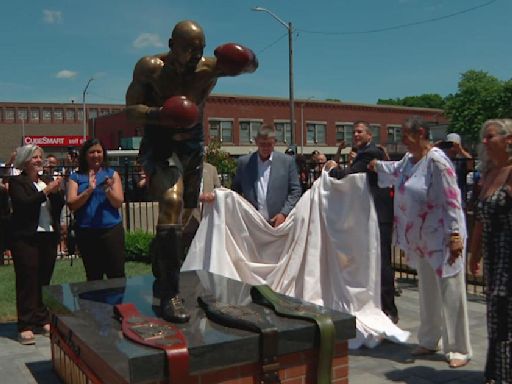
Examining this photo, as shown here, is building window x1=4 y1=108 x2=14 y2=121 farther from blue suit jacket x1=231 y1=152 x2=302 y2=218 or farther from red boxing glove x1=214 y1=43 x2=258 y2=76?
red boxing glove x1=214 y1=43 x2=258 y2=76

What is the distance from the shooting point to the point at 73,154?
1336 cm

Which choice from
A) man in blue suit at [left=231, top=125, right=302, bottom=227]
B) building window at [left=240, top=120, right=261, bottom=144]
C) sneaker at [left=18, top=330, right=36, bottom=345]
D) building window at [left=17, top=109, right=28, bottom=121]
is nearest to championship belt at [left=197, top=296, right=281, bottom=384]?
man in blue suit at [left=231, top=125, right=302, bottom=227]

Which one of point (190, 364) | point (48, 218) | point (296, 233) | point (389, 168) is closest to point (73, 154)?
point (48, 218)

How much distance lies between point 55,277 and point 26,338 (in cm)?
341

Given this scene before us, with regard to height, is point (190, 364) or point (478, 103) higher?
point (478, 103)

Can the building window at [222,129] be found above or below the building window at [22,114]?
below

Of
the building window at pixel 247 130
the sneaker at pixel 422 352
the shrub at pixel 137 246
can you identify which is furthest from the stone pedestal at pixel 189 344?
the building window at pixel 247 130

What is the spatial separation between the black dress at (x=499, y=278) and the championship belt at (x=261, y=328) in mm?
1397

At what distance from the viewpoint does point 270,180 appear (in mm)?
5727

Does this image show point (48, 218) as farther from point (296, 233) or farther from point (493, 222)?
point (493, 222)

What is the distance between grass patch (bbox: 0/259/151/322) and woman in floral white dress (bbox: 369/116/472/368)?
434cm

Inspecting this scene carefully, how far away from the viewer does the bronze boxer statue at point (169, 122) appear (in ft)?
11.8

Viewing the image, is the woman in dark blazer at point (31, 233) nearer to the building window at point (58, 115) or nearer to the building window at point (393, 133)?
the building window at point (393, 133)

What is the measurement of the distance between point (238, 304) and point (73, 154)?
34.3 ft
